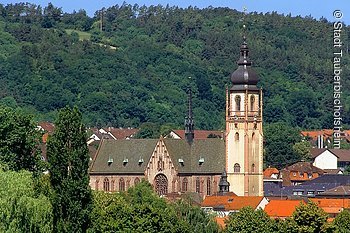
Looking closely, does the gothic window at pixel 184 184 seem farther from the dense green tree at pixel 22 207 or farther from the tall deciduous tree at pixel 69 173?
the dense green tree at pixel 22 207

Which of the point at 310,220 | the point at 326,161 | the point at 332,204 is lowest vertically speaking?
the point at 310,220

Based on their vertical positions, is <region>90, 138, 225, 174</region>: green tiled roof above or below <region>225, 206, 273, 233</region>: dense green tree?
above

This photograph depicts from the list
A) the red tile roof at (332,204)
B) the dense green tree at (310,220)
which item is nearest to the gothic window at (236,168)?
the red tile roof at (332,204)

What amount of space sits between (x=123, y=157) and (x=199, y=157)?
17.1 ft

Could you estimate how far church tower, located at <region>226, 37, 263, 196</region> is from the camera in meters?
126

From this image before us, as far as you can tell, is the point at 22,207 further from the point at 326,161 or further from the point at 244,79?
the point at 326,161

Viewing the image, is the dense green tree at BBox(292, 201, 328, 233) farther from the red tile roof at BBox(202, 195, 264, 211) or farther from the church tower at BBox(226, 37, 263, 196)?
the church tower at BBox(226, 37, 263, 196)

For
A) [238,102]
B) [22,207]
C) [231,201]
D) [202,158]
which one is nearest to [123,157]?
[202,158]

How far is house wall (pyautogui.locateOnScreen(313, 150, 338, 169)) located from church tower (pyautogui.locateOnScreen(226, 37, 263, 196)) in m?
44.3

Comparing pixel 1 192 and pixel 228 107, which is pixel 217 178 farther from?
pixel 1 192

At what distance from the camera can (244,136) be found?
127 metres

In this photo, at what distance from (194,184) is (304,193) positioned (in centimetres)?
808

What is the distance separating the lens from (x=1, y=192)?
58.9m

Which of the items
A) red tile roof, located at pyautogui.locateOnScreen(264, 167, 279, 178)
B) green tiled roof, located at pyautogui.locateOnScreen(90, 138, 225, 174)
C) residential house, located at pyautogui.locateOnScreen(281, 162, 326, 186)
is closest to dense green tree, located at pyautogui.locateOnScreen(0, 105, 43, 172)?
green tiled roof, located at pyautogui.locateOnScreen(90, 138, 225, 174)
